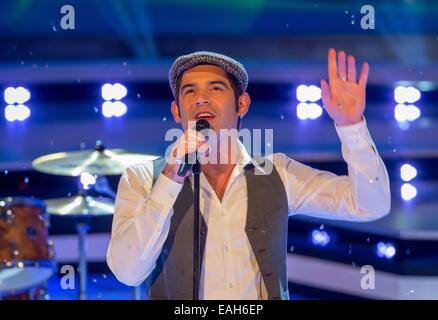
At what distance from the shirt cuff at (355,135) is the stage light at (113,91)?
3256mm

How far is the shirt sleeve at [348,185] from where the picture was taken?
202 centimetres

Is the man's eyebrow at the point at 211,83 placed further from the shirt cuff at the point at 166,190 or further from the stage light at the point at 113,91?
the stage light at the point at 113,91

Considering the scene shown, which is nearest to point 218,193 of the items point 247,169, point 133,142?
point 247,169

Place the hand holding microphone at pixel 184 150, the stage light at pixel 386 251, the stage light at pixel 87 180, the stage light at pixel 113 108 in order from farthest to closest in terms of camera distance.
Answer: the stage light at pixel 113 108 → the stage light at pixel 386 251 → the stage light at pixel 87 180 → the hand holding microphone at pixel 184 150

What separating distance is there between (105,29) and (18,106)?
99cm

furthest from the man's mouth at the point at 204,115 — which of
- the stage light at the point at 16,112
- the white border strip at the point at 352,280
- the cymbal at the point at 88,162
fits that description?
the stage light at the point at 16,112

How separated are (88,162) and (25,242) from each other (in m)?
0.76

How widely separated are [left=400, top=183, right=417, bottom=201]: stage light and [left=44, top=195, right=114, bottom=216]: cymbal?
2.00m

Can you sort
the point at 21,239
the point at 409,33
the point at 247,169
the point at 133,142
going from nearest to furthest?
the point at 247,169
the point at 21,239
the point at 133,142
the point at 409,33

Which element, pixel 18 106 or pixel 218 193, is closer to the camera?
pixel 218 193

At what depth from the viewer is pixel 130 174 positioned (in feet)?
6.82

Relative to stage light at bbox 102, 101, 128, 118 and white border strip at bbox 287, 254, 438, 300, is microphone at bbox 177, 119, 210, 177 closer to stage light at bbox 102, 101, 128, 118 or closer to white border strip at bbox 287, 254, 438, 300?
white border strip at bbox 287, 254, 438, 300

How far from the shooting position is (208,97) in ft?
6.68
